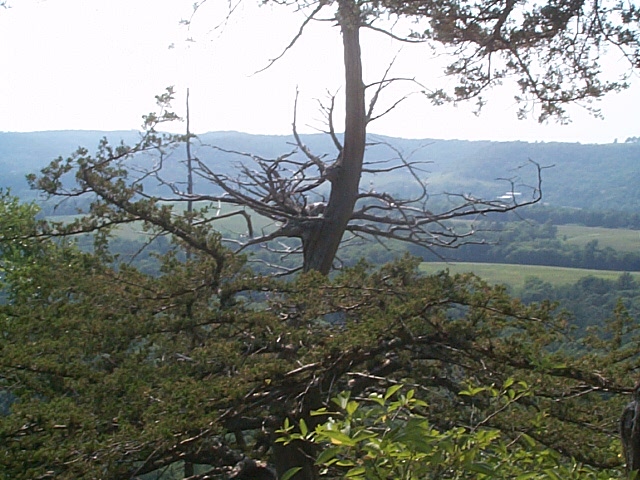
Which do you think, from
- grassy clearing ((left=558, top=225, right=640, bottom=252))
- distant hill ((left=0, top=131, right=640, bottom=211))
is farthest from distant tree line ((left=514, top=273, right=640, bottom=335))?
grassy clearing ((left=558, top=225, right=640, bottom=252))

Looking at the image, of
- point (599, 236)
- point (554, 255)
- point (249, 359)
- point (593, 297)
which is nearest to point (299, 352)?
point (249, 359)

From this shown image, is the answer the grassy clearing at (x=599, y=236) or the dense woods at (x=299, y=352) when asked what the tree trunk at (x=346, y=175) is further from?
the grassy clearing at (x=599, y=236)

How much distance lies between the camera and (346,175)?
18.9ft

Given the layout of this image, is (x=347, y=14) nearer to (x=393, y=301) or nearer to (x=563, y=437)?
(x=393, y=301)

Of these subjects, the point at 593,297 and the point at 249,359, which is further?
the point at 593,297

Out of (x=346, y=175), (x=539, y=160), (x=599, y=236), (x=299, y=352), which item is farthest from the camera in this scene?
(x=599, y=236)

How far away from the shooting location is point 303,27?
567cm

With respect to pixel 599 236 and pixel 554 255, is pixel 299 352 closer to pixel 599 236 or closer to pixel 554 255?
pixel 554 255

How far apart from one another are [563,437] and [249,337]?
5.32 feet

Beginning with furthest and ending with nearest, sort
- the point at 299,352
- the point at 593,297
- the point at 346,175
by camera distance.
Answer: the point at 593,297 < the point at 346,175 < the point at 299,352

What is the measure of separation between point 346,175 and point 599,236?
32541 mm

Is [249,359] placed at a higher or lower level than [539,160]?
lower

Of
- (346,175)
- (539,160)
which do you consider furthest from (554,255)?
(346,175)

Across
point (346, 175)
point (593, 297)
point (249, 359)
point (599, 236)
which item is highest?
point (346, 175)
